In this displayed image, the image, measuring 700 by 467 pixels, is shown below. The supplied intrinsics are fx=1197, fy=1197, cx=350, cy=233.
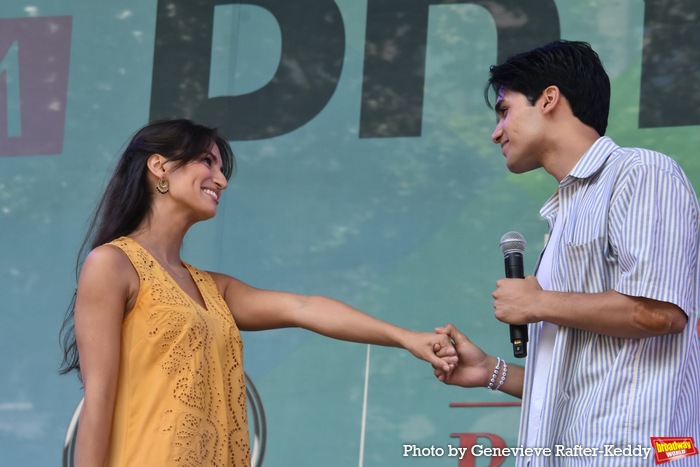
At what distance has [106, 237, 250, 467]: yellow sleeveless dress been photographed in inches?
104

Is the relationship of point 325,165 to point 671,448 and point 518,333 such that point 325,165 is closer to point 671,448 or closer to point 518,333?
point 518,333

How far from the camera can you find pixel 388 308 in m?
4.02

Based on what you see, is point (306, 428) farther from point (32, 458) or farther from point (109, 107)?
point (109, 107)

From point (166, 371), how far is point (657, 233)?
1.11 metres

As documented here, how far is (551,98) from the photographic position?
2.91 m

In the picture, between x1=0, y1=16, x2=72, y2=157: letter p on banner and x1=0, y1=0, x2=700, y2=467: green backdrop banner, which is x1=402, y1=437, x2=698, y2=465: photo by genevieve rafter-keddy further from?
x1=0, y1=16, x2=72, y2=157: letter p on banner

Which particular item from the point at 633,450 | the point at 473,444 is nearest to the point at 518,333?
the point at 633,450

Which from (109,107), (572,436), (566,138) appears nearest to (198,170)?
(566,138)

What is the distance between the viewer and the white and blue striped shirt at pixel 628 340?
2.45 m

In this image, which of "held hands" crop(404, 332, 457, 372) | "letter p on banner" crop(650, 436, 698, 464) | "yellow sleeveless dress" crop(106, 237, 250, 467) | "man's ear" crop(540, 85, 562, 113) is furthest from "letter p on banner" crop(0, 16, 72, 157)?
"letter p on banner" crop(650, 436, 698, 464)

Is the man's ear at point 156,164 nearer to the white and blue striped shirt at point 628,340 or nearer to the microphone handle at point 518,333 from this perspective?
the microphone handle at point 518,333

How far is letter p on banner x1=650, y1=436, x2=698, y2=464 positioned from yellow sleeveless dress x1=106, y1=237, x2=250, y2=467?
0.95 m

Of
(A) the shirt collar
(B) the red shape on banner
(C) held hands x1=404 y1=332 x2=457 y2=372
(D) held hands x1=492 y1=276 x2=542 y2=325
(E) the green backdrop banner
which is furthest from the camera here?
(E) the green backdrop banner

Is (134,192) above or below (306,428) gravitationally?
above
